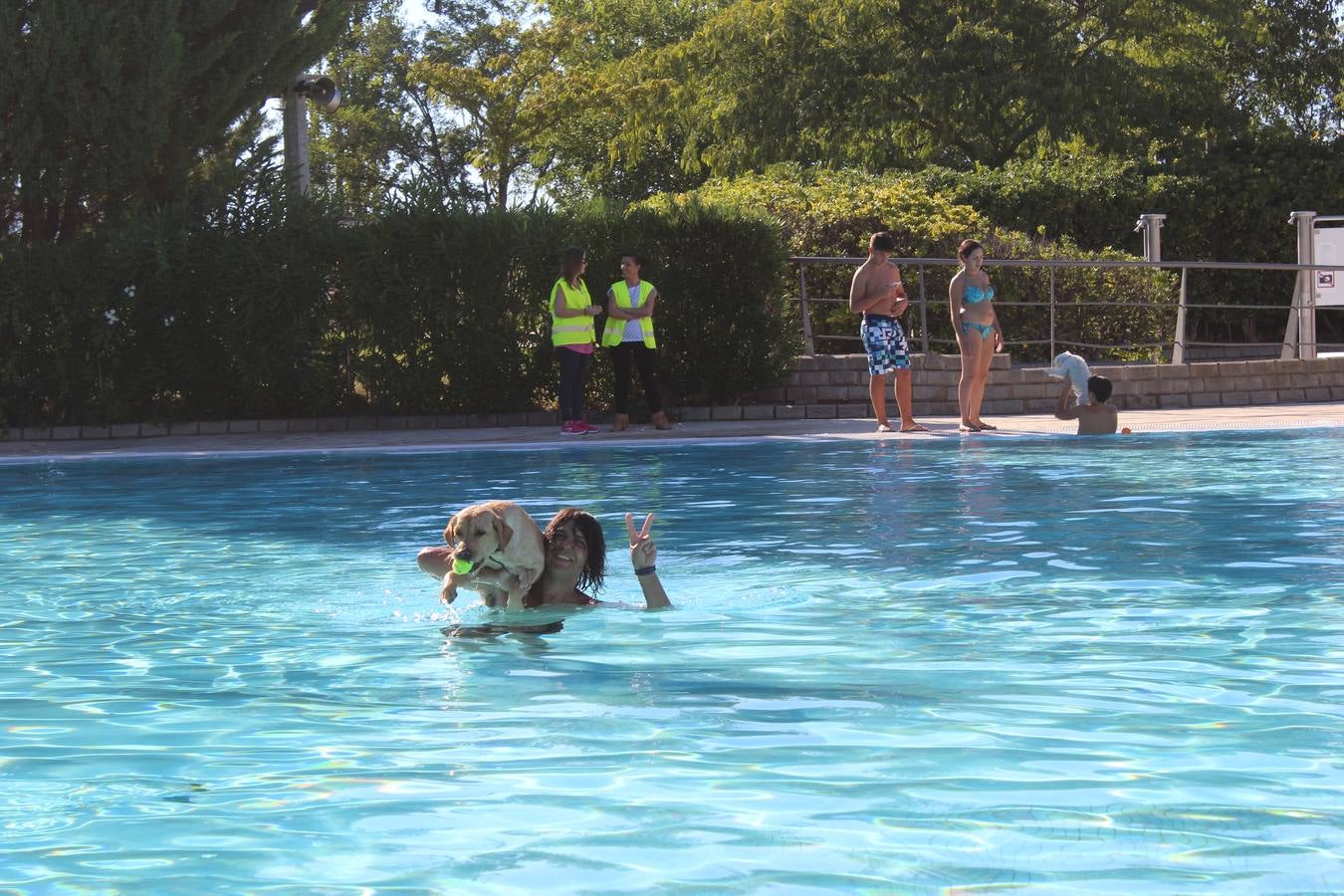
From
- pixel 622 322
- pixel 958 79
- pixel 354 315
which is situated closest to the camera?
pixel 622 322

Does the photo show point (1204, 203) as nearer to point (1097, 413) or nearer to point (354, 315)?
point (1097, 413)

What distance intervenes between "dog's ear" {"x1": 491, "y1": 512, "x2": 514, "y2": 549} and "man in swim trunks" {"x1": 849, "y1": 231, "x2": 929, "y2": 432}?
31.0 ft

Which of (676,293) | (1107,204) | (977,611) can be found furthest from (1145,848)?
(1107,204)

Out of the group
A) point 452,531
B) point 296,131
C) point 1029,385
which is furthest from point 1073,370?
point 452,531

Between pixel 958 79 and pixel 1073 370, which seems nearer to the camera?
pixel 1073 370

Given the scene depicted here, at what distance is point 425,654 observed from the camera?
632 cm

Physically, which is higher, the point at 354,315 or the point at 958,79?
the point at 958,79

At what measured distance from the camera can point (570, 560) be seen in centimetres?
636

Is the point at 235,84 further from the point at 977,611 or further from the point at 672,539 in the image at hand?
the point at 977,611

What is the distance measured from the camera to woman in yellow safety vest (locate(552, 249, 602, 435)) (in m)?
15.9

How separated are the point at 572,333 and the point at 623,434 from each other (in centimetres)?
114

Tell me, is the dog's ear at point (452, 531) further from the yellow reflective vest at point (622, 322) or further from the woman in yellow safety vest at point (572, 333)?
the yellow reflective vest at point (622, 322)

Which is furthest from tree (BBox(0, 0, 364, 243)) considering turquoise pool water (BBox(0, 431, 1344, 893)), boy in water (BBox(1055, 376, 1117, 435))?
boy in water (BBox(1055, 376, 1117, 435))

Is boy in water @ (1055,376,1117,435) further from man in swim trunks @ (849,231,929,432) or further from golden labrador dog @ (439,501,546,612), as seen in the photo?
golden labrador dog @ (439,501,546,612)
